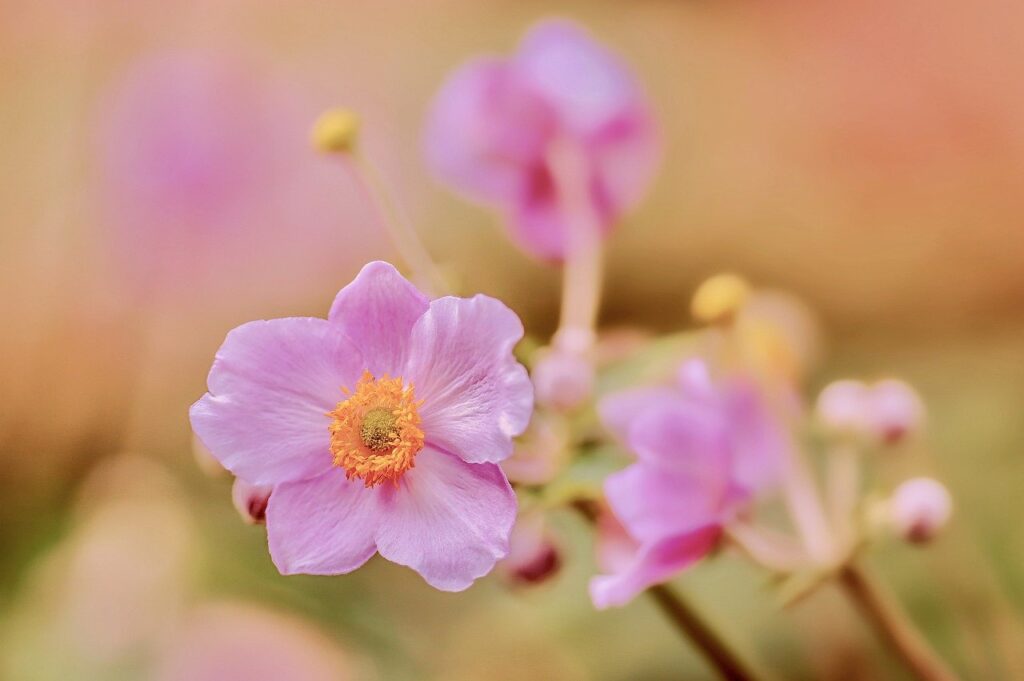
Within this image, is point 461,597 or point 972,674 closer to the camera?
point 972,674

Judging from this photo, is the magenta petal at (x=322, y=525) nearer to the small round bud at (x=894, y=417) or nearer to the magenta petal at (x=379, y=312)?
the magenta petal at (x=379, y=312)

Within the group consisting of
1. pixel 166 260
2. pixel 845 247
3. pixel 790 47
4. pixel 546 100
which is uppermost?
pixel 546 100

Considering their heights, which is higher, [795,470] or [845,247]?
[795,470]

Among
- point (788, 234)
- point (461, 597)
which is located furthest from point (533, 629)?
point (788, 234)

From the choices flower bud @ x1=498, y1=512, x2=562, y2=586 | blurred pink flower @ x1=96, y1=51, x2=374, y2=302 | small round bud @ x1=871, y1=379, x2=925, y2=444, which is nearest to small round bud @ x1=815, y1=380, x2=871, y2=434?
small round bud @ x1=871, y1=379, x2=925, y2=444

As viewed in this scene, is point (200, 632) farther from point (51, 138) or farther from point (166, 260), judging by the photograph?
point (51, 138)

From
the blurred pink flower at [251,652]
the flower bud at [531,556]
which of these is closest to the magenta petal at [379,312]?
the flower bud at [531,556]
